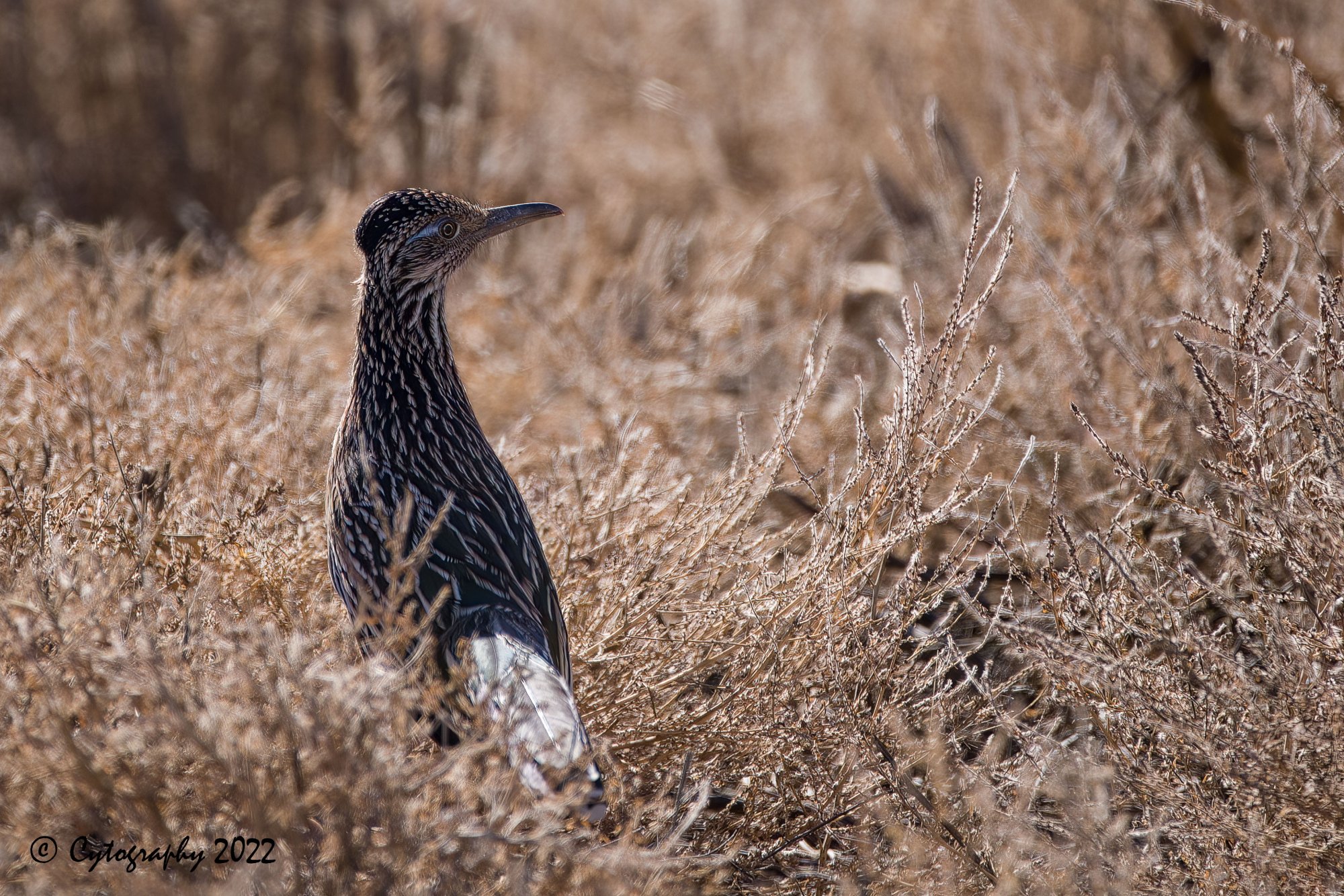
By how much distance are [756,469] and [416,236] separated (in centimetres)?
119

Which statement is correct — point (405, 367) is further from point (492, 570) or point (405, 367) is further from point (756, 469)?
point (756, 469)

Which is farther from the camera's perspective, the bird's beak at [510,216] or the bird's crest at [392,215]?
the bird's beak at [510,216]

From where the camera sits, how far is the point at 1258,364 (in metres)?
2.77

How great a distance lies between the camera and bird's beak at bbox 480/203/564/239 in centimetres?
413

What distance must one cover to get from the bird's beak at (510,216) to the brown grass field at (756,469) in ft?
2.27

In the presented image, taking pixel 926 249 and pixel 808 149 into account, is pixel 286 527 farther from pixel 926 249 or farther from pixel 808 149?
pixel 808 149

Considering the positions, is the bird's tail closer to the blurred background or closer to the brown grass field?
the brown grass field
